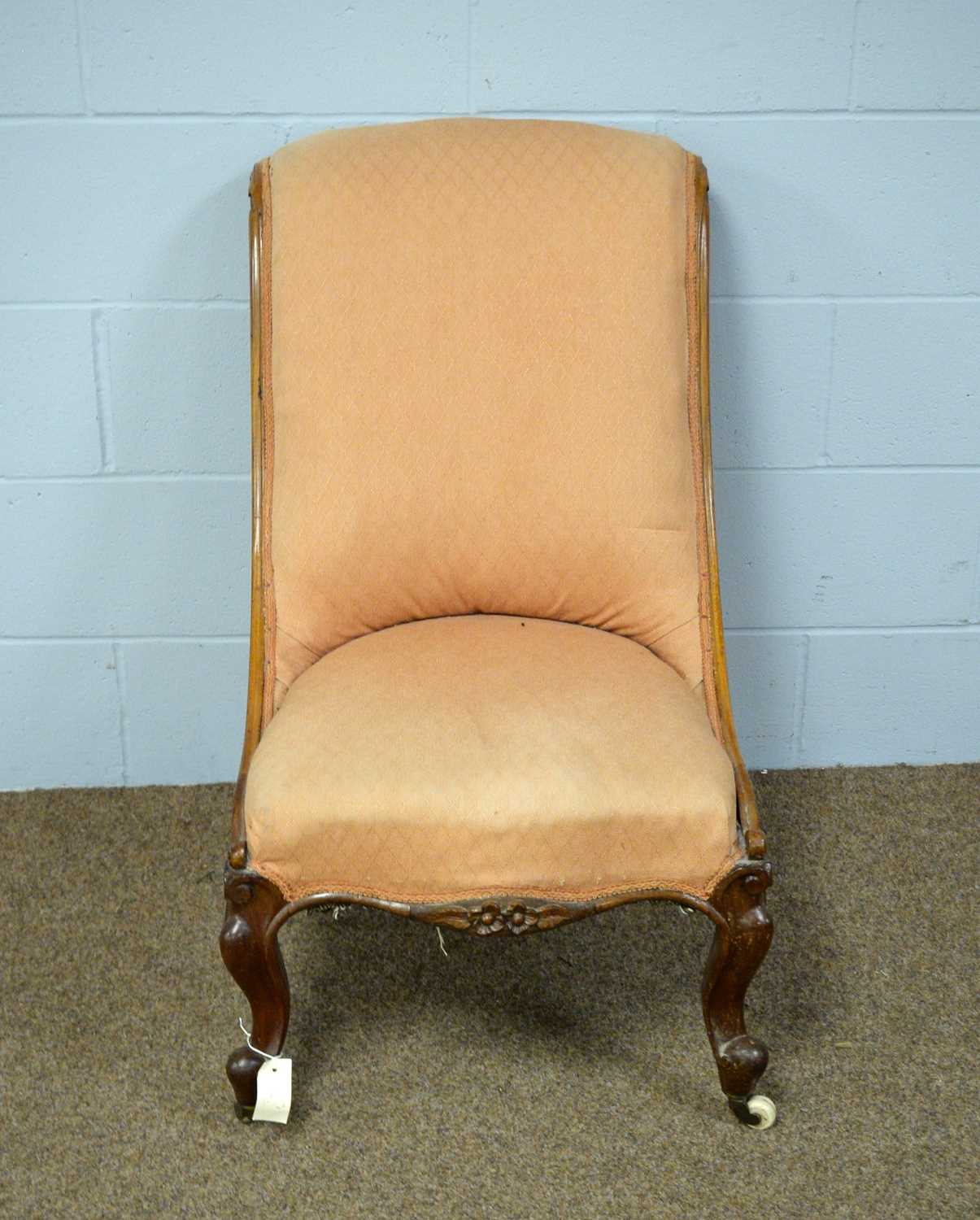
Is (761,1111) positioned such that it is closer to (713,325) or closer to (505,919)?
(505,919)

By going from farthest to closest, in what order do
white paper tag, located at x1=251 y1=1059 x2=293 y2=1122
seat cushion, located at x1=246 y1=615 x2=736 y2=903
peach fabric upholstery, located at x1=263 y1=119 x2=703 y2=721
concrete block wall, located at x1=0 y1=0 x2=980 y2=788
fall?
concrete block wall, located at x1=0 y1=0 x2=980 y2=788, peach fabric upholstery, located at x1=263 y1=119 x2=703 y2=721, white paper tag, located at x1=251 y1=1059 x2=293 y2=1122, seat cushion, located at x1=246 y1=615 x2=736 y2=903

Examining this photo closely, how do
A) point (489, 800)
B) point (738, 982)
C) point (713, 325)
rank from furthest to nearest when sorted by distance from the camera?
point (713, 325), point (738, 982), point (489, 800)

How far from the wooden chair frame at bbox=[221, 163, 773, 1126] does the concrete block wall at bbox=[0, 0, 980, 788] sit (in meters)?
0.46

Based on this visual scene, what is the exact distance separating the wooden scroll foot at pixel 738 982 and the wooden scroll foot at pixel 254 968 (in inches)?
17.6

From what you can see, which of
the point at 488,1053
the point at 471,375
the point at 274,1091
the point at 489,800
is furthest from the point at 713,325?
the point at 274,1091

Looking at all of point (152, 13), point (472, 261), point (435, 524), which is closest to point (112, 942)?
point (435, 524)

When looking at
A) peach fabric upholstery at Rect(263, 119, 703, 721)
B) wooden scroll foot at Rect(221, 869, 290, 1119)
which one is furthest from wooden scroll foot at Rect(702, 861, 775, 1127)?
wooden scroll foot at Rect(221, 869, 290, 1119)

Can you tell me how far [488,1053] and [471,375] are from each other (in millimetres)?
779

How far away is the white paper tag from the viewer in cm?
136

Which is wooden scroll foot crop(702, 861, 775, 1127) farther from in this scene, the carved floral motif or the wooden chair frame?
the carved floral motif

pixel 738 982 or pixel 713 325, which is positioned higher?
pixel 713 325

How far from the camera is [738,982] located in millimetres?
Answer: 1356

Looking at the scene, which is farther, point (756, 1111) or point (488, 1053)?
point (488, 1053)

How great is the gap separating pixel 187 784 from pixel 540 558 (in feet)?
2.64
